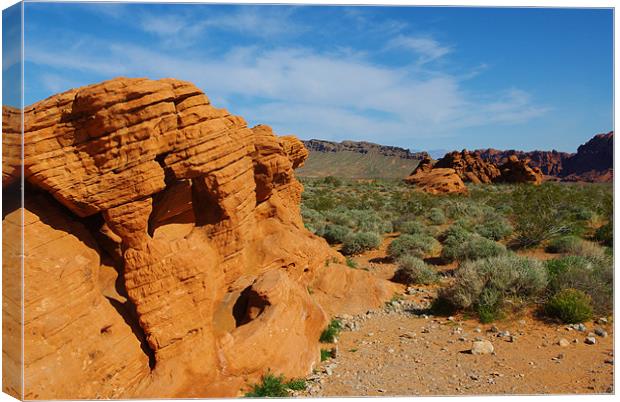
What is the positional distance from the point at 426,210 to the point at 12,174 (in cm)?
2537

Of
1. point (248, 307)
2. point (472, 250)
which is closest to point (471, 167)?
point (472, 250)

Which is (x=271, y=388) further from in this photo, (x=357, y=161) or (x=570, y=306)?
(x=357, y=161)

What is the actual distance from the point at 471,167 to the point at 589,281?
58.1m

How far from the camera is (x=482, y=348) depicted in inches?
299

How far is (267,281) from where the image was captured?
297 inches

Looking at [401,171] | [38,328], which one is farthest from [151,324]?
[401,171]

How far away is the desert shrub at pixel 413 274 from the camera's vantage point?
1253 centimetres

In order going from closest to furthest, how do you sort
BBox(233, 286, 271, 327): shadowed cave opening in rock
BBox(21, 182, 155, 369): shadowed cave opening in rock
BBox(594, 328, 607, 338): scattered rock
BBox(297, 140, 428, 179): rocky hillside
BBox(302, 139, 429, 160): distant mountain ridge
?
BBox(21, 182, 155, 369): shadowed cave opening in rock, BBox(233, 286, 271, 327): shadowed cave opening in rock, BBox(594, 328, 607, 338): scattered rock, BBox(297, 140, 428, 179): rocky hillside, BBox(302, 139, 429, 160): distant mountain ridge

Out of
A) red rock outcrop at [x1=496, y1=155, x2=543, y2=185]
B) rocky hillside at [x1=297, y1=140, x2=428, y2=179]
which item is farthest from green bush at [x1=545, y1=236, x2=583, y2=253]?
rocky hillside at [x1=297, y1=140, x2=428, y2=179]

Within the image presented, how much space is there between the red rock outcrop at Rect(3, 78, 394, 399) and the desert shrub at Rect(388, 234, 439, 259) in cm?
837

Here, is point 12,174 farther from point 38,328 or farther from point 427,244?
point 427,244

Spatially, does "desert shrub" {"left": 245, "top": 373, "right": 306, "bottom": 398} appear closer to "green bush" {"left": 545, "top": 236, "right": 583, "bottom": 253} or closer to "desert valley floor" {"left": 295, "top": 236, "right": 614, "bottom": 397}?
"desert valley floor" {"left": 295, "top": 236, "right": 614, "bottom": 397}

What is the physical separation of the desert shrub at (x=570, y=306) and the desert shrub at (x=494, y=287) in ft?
1.83

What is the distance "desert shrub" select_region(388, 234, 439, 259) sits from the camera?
15539 mm
